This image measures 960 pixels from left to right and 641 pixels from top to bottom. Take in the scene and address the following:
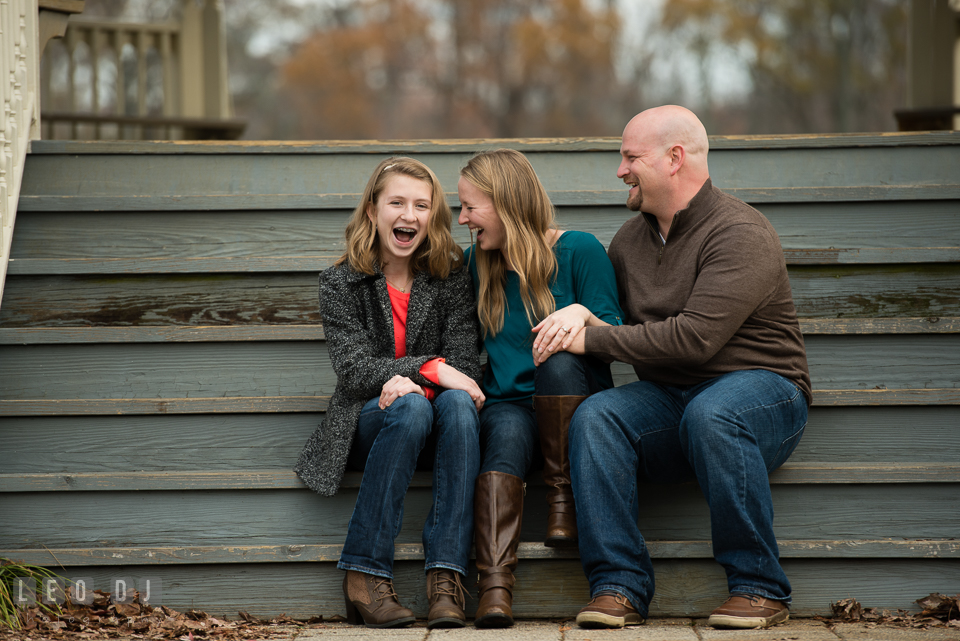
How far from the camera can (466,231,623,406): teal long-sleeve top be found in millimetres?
2322

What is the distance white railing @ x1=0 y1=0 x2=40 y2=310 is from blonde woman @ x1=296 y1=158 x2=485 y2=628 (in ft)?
3.46

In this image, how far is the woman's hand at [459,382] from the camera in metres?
2.22

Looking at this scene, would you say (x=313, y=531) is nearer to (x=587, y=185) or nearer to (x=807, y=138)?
(x=587, y=185)

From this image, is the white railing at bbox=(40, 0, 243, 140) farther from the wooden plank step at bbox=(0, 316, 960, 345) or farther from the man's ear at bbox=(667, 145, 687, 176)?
the man's ear at bbox=(667, 145, 687, 176)

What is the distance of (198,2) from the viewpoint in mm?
5305

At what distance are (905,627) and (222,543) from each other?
175cm

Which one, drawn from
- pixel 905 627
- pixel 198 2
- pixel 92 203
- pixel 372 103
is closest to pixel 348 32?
pixel 372 103

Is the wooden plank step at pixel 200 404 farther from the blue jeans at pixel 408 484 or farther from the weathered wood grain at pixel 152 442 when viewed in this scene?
the blue jeans at pixel 408 484

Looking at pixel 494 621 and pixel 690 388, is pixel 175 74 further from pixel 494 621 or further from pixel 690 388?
pixel 494 621

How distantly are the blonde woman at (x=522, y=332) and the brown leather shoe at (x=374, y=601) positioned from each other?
20 centimetres

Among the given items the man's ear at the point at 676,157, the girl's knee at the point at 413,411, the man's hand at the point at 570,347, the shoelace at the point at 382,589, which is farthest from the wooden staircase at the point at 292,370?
the man's ear at the point at 676,157

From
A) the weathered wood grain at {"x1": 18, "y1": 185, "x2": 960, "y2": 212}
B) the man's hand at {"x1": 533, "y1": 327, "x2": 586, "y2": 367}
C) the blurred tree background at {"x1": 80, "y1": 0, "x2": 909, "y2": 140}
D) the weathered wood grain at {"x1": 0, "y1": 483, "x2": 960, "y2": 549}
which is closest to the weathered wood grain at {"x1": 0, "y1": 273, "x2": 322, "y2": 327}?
the weathered wood grain at {"x1": 18, "y1": 185, "x2": 960, "y2": 212}

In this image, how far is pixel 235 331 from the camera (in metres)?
2.53

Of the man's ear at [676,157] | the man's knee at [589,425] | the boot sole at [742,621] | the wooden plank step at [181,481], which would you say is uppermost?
the man's ear at [676,157]
